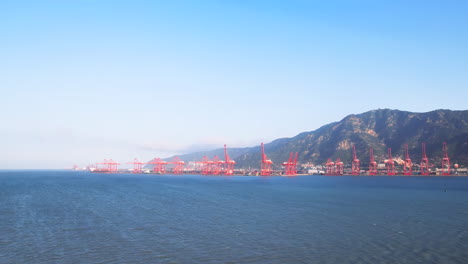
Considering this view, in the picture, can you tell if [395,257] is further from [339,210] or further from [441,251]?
[339,210]

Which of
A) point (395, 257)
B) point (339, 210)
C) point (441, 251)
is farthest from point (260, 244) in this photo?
point (339, 210)

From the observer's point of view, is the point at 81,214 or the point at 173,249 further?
the point at 81,214

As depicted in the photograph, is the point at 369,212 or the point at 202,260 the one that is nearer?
the point at 202,260

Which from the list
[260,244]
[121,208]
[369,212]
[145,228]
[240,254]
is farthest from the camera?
[121,208]

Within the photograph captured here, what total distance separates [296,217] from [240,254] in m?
16.1

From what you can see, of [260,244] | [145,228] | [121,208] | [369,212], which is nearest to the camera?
[260,244]

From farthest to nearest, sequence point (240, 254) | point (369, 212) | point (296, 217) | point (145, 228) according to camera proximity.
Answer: point (369, 212) < point (296, 217) < point (145, 228) < point (240, 254)

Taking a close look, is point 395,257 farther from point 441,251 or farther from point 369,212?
point 369,212

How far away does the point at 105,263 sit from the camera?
19.7m

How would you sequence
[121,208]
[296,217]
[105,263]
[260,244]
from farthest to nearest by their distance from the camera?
1. [121,208]
2. [296,217]
3. [260,244]
4. [105,263]

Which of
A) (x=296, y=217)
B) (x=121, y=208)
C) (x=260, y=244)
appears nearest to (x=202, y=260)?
(x=260, y=244)

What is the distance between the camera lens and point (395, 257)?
68.6 feet

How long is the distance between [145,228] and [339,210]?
78.8 feet

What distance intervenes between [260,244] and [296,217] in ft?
43.4
